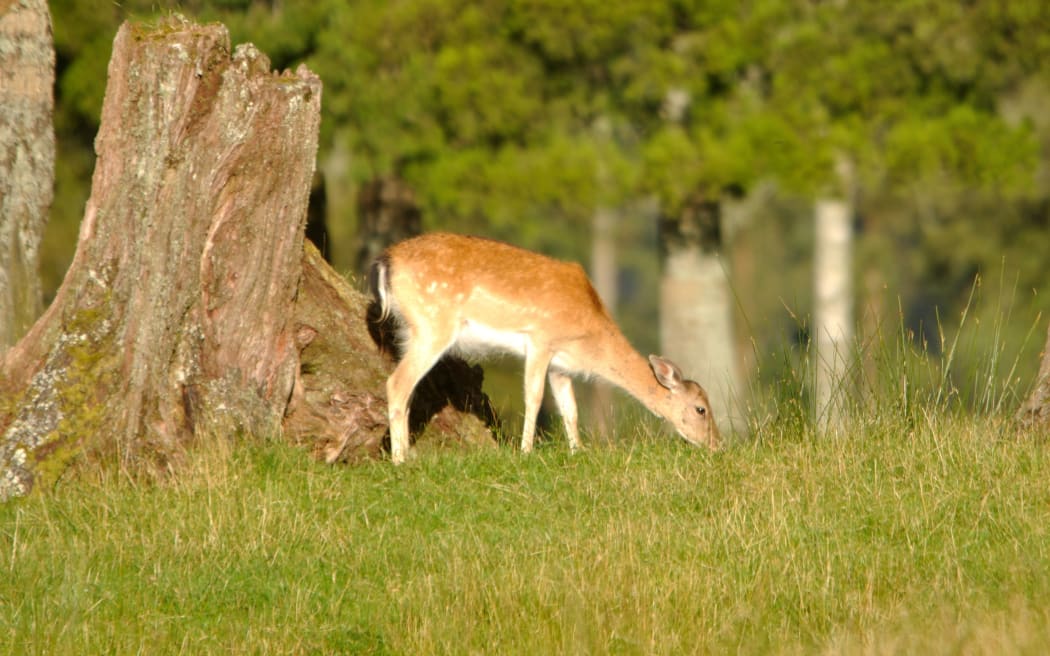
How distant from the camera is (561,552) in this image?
719 centimetres

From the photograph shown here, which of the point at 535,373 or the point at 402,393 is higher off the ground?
the point at 535,373

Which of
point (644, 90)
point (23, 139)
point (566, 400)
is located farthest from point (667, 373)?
point (644, 90)

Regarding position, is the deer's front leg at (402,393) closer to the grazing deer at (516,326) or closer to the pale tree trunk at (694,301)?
the grazing deer at (516,326)

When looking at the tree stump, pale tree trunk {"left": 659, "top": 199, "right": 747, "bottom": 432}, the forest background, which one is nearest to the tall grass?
→ the tree stump

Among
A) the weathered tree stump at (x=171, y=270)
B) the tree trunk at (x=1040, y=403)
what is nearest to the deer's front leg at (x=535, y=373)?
the weathered tree stump at (x=171, y=270)

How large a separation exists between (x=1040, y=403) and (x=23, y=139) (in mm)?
6752

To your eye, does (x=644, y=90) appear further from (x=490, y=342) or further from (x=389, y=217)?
(x=490, y=342)

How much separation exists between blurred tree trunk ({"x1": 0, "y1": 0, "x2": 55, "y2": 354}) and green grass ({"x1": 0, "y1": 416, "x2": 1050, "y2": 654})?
3.17 m

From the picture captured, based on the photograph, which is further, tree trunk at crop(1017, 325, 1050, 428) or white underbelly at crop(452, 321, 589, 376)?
white underbelly at crop(452, 321, 589, 376)

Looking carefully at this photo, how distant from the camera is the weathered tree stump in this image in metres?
8.36

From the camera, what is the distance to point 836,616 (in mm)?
6492

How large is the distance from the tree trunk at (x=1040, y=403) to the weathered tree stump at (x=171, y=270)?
4.07 m

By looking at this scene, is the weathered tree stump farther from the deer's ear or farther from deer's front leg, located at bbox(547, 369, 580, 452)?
the deer's ear

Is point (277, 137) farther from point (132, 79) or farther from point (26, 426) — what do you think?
point (26, 426)
